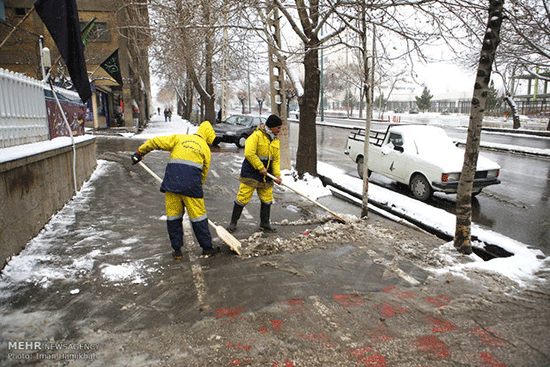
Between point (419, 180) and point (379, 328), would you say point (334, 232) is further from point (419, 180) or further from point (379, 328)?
point (419, 180)

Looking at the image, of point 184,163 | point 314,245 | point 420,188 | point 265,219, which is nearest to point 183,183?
point 184,163

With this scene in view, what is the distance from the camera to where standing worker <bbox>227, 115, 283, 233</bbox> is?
5.55 meters

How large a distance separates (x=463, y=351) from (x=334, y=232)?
2891 mm

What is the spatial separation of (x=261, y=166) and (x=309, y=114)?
4.45m

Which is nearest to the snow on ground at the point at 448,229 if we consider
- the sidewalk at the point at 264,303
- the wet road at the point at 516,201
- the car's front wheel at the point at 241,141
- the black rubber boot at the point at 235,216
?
the sidewalk at the point at 264,303

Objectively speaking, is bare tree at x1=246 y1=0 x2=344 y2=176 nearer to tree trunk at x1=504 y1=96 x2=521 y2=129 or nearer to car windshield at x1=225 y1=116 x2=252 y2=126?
car windshield at x1=225 y1=116 x2=252 y2=126

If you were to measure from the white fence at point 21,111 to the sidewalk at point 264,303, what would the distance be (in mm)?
1419

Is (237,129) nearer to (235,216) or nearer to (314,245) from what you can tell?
(235,216)

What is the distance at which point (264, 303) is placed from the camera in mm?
3600

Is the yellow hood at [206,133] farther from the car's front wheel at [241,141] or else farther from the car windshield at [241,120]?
the car windshield at [241,120]

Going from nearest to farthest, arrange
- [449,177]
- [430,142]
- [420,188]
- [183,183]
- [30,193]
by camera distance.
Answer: [183,183], [30,193], [449,177], [420,188], [430,142]

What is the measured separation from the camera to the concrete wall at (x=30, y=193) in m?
4.18

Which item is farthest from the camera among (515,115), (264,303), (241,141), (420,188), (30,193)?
(515,115)

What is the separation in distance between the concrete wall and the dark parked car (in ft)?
34.6
